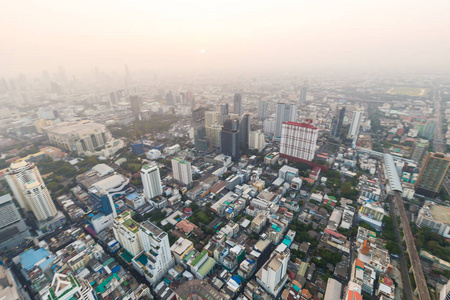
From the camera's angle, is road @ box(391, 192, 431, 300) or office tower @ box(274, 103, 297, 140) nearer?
road @ box(391, 192, 431, 300)

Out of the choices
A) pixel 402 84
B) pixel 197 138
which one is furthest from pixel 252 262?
pixel 402 84

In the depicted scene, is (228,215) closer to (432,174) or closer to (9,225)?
(9,225)

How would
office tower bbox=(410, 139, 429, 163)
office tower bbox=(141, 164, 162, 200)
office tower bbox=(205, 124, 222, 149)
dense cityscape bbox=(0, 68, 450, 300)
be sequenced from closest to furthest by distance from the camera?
dense cityscape bbox=(0, 68, 450, 300) → office tower bbox=(141, 164, 162, 200) → office tower bbox=(410, 139, 429, 163) → office tower bbox=(205, 124, 222, 149)

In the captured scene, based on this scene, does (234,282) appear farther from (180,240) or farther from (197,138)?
(197,138)

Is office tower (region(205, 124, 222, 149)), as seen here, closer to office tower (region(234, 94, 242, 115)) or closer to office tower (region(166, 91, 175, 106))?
office tower (region(234, 94, 242, 115))

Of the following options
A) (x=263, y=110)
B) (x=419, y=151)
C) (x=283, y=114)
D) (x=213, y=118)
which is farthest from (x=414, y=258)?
(x=263, y=110)

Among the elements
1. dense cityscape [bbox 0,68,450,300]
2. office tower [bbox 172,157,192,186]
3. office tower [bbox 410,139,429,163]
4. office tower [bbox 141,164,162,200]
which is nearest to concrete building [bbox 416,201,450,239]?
dense cityscape [bbox 0,68,450,300]

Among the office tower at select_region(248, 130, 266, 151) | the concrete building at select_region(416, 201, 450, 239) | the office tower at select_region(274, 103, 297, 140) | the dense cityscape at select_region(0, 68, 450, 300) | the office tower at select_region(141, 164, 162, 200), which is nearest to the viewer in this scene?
the dense cityscape at select_region(0, 68, 450, 300)
